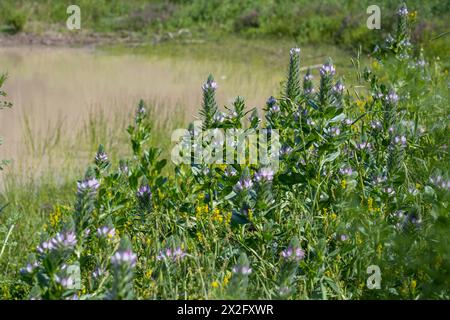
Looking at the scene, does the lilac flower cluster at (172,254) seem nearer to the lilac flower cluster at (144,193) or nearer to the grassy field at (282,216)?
the grassy field at (282,216)

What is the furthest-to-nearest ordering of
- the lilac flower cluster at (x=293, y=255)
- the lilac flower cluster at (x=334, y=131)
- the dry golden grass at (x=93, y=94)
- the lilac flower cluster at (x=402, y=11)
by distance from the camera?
the dry golden grass at (x=93, y=94)
the lilac flower cluster at (x=402, y=11)
the lilac flower cluster at (x=334, y=131)
the lilac flower cluster at (x=293, y=255)

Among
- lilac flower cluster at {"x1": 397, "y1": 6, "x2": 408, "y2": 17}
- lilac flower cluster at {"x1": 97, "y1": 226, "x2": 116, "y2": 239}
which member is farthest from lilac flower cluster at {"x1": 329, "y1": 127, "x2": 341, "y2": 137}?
lilac flower cluster at {"x1": 397, "y1": 6, "x2": 408, "y2": 17}

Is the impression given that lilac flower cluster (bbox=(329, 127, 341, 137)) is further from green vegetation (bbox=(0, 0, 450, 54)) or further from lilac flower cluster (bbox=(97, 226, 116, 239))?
green vegetation (bbox=(0, 0, 450, 54))

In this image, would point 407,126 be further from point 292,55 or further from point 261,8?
point 261,8

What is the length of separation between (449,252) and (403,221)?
398 mm

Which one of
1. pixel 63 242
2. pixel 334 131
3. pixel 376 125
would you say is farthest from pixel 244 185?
pixel 376 125

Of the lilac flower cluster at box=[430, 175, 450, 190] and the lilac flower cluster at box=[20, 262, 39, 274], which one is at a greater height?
the lilac flower cluster at box=[430, 175, 450, 190]

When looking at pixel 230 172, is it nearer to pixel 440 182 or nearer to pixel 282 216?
pixel 282 216

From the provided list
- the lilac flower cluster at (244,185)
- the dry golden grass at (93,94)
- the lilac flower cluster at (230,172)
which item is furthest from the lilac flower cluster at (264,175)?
the dry golden grass at (93,94)

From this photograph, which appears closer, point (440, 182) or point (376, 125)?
point (440, 182)

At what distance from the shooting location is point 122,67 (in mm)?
12242

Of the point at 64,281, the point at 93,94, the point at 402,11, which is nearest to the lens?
the point at 64,281

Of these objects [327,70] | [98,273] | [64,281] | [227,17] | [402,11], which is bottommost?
[98,273]

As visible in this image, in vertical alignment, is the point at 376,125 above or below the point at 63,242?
above
